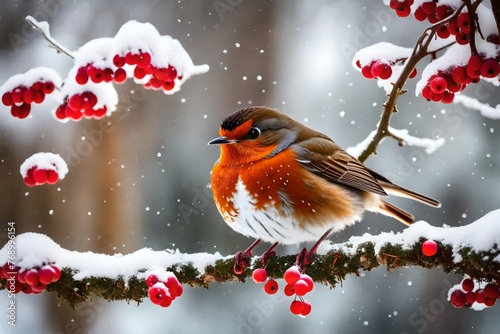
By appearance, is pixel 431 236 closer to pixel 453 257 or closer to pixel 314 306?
pixel 453 257

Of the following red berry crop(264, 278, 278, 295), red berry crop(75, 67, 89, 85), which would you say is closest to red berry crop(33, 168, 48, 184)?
red berry crop(75, 67, 89, 85)

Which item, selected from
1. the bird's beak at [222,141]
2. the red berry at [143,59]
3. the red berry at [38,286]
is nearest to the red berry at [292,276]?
the bird's beak at [222,141]

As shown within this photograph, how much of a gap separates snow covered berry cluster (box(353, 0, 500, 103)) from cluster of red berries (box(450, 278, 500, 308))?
0.54 meters

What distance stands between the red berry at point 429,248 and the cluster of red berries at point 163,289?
71cm

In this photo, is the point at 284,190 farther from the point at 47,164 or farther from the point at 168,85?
the point at 47,164

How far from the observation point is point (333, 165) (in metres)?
2.53

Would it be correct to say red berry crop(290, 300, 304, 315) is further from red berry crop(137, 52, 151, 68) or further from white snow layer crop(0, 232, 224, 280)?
red berry crop(137, 52, 151, 68)

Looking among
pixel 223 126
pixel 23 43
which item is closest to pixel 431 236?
pixel 223 126

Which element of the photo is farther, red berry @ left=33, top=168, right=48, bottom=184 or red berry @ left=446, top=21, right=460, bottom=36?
red berry @ left=33, top=168, right=48, bottom=184

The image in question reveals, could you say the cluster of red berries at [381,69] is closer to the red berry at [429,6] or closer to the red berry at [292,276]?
the red berry at [429,6]

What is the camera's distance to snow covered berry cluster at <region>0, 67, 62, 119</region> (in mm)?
2080

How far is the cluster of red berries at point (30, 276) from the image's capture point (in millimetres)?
1792

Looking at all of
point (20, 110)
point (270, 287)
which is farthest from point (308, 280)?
point (20, 110)

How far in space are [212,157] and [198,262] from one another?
9.94ft
